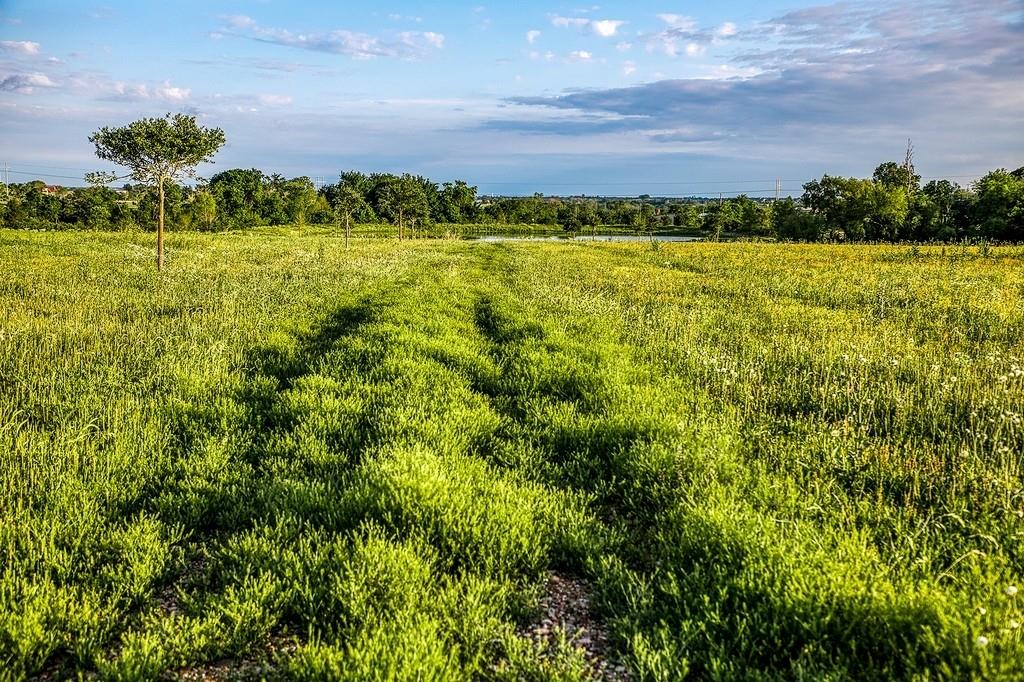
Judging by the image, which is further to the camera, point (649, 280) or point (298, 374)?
point (649, 280)

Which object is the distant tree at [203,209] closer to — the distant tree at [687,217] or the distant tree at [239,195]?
the distant tree at [239,195]

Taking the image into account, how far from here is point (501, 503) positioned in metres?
4.88

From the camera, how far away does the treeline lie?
66.2 m

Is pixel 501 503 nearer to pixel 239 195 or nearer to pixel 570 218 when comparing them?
pixel 239 195

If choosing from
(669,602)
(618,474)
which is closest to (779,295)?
(618,474)

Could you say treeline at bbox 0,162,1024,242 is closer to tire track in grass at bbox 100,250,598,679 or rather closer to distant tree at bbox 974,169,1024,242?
distant tree at bbox 974,169,1024,242

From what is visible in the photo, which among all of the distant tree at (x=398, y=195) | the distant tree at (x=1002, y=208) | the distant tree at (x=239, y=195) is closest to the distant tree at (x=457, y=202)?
the distant tree at (x=239, y=195)

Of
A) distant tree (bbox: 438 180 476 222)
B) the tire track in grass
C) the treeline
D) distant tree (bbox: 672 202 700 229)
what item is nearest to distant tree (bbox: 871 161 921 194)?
the treeline

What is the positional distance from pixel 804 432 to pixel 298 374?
711cm

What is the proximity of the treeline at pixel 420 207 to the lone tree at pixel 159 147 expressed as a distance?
29.4 meters

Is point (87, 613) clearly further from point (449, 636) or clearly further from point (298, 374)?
point (298, 374)

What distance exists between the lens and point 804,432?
21.4 ft

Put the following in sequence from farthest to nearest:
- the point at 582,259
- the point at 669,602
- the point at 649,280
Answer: the point at 582,259 < the point at 649,280 < the point at 669,602

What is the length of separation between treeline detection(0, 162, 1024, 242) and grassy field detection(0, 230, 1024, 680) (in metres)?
46.8
